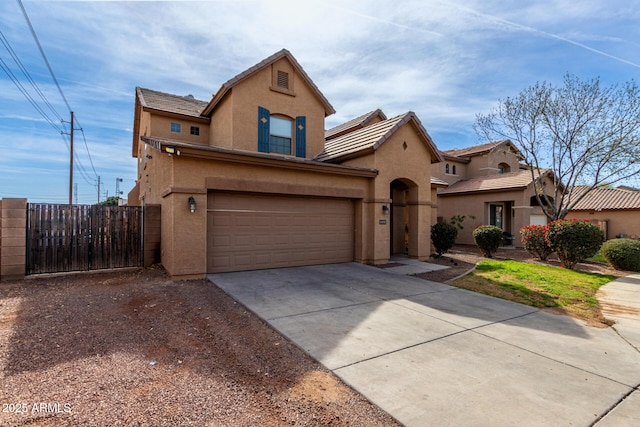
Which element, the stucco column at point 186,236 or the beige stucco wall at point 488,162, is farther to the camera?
the beige stucco wall at point 488,162

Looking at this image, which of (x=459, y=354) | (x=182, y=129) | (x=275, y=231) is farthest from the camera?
(x=182, y=129)

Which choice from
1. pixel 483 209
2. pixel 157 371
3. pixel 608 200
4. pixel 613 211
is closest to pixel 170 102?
pixel 157 371

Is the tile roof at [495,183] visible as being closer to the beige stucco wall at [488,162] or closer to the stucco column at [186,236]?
the beige stucco wall at [488,162]

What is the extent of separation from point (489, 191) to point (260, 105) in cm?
1567

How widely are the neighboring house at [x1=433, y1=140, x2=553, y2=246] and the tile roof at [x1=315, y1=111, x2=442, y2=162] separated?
874 cm

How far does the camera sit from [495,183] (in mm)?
20422

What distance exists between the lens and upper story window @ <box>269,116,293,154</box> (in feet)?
44.4

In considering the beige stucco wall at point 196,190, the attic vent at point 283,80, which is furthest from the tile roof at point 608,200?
the beige stucco wall at point 196,190

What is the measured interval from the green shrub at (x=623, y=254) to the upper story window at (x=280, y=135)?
43.9 ft

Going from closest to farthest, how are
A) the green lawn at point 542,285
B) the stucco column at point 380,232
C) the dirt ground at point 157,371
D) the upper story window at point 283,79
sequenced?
the dirt ground at point 157,371, the green lawn at point 542,285, the stucco column at point 380,232, the upper story window at point 283,79

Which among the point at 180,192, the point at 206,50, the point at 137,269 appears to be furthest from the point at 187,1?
the point at 137,269

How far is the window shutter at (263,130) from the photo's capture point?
43.0 feet

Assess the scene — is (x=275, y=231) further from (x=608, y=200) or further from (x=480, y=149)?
(x=608, y=200)

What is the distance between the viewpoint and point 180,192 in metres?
8.10
